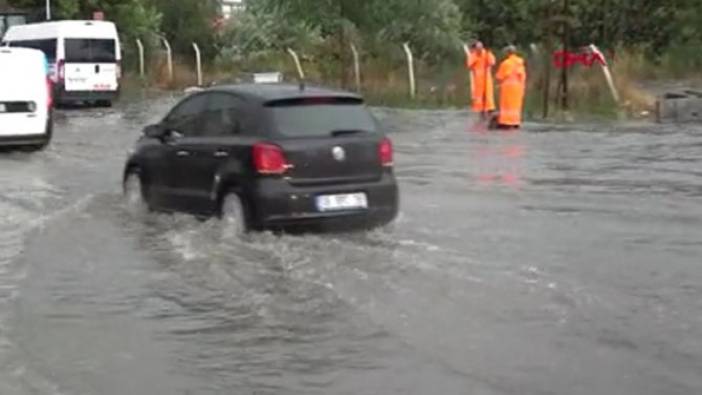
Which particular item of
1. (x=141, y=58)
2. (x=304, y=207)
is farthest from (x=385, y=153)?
(x=141, y=58)

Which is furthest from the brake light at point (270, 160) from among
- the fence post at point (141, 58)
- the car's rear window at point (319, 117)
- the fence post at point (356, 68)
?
the fence post at point (141, 58)

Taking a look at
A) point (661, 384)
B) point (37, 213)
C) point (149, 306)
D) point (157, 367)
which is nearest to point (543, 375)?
point (661, 384)

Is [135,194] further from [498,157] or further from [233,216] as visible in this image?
[498,157]

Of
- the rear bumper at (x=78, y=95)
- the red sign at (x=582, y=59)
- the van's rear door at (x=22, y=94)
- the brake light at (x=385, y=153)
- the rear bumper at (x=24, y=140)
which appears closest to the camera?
the brake light at (x=385, y=153)

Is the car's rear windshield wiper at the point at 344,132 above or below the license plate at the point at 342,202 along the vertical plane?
above

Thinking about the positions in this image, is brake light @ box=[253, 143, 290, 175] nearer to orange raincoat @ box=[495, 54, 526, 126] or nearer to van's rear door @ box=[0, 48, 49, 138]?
van's rear door @ box=[0, 48, 49, 138]

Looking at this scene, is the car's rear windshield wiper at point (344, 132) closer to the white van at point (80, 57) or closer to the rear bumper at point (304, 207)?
the rear bumper at point (304, 207)

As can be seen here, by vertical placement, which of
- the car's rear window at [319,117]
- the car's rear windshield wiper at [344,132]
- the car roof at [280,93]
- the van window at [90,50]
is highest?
the van window at [90,50]

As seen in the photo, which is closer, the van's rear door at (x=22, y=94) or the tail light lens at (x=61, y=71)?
the van's rear door at (x=22, y=94)

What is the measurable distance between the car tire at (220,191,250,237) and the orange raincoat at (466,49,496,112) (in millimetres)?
16952

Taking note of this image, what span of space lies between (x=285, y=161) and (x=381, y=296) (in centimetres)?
288

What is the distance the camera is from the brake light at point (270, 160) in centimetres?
1305

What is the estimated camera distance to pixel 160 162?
15031 millimetres

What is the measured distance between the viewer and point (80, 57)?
38.7m
